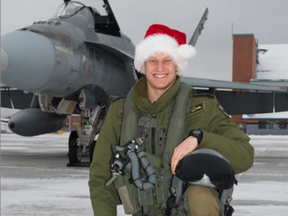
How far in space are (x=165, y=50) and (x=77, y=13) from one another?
570cm

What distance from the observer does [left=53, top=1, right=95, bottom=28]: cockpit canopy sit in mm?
7414

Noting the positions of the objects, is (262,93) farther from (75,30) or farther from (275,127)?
(275,127)

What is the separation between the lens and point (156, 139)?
1.96m

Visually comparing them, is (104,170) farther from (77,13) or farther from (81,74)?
(77,13)

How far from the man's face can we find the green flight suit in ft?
0.18

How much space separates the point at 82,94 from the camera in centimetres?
727

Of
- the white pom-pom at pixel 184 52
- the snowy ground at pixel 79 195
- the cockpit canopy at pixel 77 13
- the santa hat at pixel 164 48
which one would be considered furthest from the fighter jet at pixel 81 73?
the white pom-pom at pixel 184 52

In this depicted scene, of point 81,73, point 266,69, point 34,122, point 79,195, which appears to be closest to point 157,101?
point 266,69

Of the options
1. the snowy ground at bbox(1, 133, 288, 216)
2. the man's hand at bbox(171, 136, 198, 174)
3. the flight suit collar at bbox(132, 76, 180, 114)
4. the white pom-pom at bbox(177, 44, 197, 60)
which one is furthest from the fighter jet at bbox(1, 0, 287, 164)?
the man's hand at bbox(171, 136, 198, 174)

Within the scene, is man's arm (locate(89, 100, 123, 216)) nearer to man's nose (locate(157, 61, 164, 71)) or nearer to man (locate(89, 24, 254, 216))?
man (locate(89, 24, 254, 216))

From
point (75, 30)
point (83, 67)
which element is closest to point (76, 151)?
point (83, 67)

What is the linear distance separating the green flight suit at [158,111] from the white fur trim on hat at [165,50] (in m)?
0.18

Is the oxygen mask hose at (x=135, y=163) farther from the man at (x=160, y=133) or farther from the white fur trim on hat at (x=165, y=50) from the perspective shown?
the white fur trim on hat at (x=165, y=50)

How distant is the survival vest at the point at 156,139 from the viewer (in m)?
1.87
